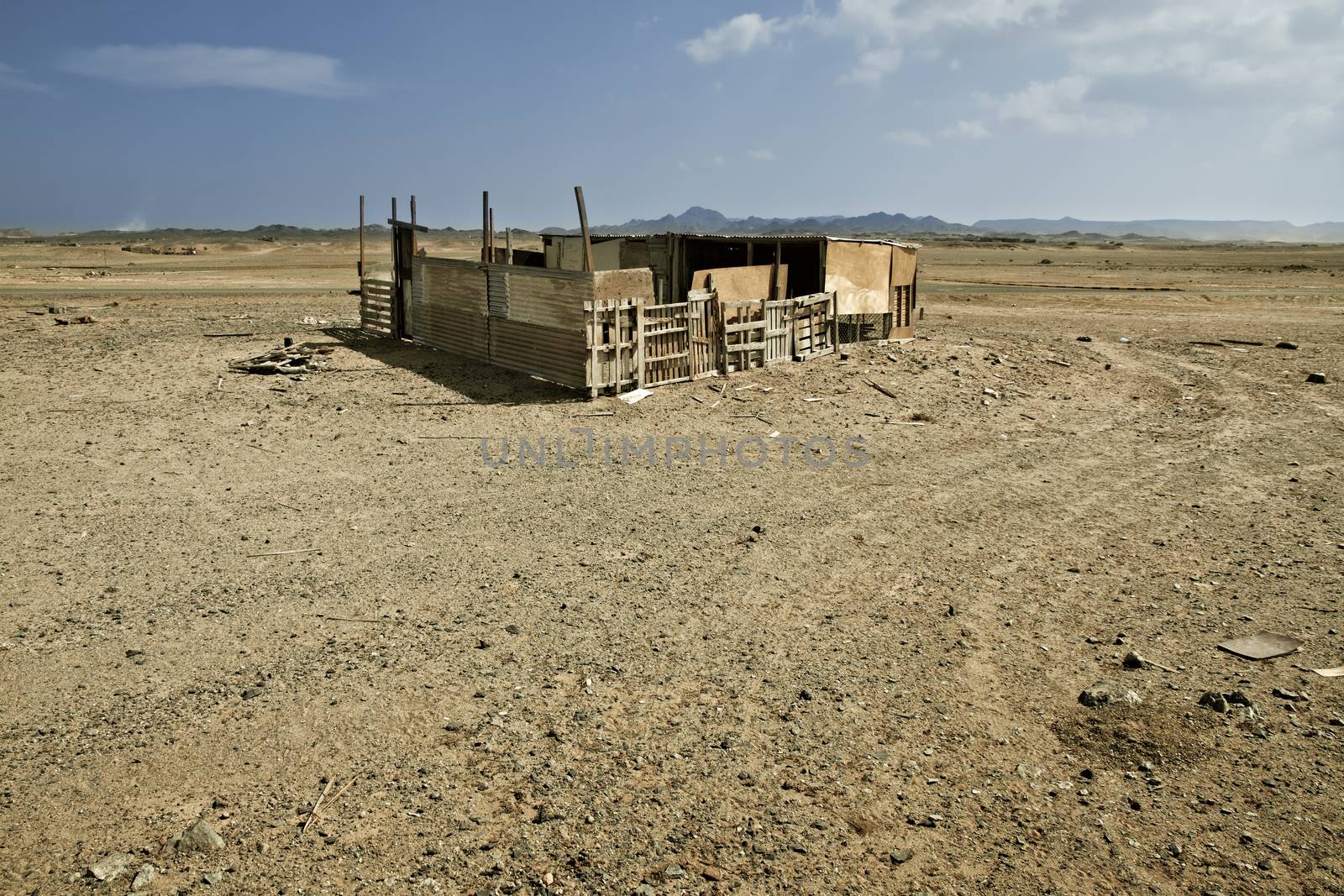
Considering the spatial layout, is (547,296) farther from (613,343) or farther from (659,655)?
(659,655)

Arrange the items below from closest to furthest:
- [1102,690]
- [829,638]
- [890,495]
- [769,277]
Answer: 1. [1102,690]
2. [829,638]
3. [890,495]
4. [769,277]

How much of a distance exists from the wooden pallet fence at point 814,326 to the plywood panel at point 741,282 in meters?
0.65

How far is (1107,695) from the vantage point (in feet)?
18.5

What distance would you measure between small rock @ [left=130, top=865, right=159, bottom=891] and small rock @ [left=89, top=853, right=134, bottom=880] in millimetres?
83

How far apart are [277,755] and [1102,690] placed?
4.63 m

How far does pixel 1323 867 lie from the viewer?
4.15 meters

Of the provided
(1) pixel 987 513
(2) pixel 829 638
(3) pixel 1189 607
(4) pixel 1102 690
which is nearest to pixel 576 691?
(2) pixel 829 638

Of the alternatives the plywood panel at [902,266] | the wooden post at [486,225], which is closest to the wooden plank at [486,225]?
the wooden post at [486,225]

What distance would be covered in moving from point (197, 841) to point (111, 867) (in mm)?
333

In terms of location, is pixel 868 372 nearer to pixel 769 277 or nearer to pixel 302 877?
pixel 769 277

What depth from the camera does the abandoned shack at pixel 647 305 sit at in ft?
48.4

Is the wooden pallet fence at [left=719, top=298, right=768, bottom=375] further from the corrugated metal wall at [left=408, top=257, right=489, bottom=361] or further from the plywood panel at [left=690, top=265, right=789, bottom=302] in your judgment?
the corrugated metal wall at [left=408, top=257, right=489, bottom=361]

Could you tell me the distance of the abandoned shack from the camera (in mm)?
14758

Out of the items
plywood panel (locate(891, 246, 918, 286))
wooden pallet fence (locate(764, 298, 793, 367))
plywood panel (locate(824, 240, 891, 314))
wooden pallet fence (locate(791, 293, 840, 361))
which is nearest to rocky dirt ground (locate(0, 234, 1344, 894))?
wooden pallet fence (locate(764, 298, 793, 367))
